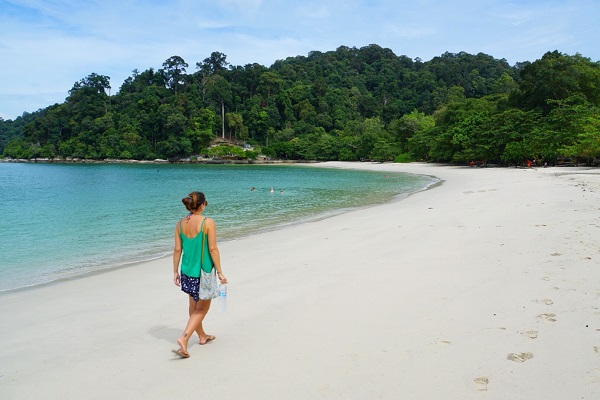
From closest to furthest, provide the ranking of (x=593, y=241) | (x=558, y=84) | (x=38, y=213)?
(x=593, y=241) < (x=38, y=213) < (x=558, y=84)

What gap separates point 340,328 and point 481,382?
1.62m

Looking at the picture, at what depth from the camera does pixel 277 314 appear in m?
5.21

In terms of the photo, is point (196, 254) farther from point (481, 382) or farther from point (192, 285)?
point (481, 382)

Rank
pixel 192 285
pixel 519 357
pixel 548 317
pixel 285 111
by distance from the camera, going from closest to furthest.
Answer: pixel 519 357
pixel 192 285
pixel 548 317
pixel 285 111

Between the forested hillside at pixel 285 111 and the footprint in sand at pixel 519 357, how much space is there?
53.8 m

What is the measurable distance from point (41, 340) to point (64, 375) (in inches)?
47.1

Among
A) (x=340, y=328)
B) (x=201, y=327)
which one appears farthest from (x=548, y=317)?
(x=201, y=327)

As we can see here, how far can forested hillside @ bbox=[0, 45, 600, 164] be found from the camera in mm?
81881

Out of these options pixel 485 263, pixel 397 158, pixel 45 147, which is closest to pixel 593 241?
pixel 485 263

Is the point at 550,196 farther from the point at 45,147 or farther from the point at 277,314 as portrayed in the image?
the point at 45,147

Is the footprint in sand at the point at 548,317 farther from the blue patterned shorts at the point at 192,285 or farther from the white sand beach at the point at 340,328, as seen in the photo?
the blue patterned shorts at the point at 192,285

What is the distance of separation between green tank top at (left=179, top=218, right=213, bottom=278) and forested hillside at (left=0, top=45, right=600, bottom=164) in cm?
5439

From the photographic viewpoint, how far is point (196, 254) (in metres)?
4.25

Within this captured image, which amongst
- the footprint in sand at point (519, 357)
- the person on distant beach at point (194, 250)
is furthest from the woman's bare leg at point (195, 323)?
the footprint in sand at point (519, 357)
